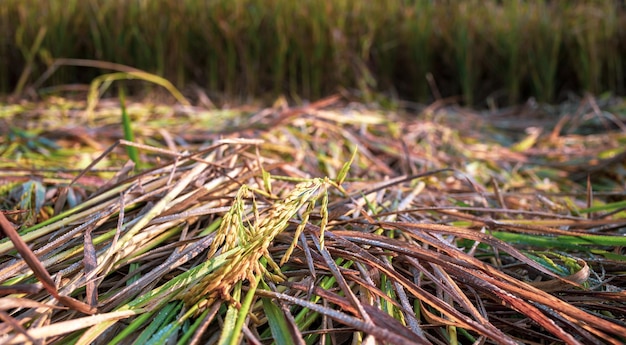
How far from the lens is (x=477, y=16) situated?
9.75ft

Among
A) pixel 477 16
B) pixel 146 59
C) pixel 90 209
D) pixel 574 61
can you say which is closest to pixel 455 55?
pixel 477 16

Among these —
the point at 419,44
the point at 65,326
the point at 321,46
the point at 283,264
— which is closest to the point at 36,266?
the point at 65,326

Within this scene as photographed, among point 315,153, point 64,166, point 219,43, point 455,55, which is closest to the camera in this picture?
point 64,166

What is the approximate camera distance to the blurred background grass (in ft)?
8.62

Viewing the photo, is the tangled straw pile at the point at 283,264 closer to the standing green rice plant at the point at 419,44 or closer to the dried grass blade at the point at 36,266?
the dried grass blade at the point at 36,266

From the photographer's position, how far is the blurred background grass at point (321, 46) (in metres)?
2.63

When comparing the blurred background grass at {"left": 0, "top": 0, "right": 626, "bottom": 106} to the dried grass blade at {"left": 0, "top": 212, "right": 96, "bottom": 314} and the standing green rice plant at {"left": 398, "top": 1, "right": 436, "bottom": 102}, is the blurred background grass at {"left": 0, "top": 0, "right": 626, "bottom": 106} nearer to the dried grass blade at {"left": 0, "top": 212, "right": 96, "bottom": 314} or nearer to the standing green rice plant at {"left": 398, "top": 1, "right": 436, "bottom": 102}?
the standing green rice plant at {"left": 398, "top": 1, "right": 436, "bottom": 102}

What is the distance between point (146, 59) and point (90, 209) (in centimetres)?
222

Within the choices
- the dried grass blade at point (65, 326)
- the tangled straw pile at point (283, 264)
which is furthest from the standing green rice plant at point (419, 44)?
the dried grass blade at point (65, 326)

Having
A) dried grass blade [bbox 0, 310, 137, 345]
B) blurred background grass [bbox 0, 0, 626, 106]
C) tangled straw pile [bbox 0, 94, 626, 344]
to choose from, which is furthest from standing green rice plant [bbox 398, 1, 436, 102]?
dried grass blade [bbox 0, 310, 137, 345]

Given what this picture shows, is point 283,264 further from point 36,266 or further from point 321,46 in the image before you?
point 321,46

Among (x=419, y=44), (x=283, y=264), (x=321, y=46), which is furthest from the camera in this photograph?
(x=419, y=44)

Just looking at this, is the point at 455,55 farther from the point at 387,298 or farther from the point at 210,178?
the point at 387,298

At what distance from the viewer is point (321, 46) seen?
8.55 ft
